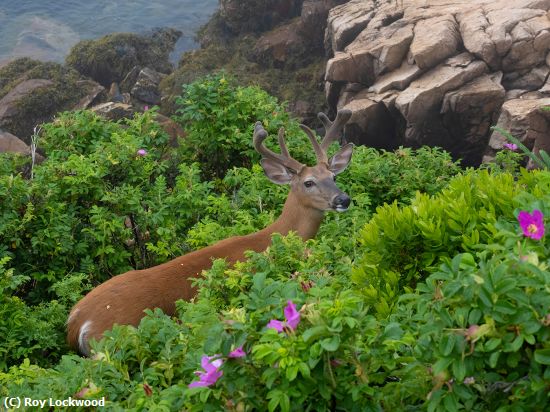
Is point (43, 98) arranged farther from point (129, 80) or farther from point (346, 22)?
point (346, 22)

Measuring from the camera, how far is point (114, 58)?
1775cm

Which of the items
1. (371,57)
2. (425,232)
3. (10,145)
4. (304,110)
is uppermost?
(425,232)

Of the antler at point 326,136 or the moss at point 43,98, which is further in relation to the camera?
the moss at point 43,98

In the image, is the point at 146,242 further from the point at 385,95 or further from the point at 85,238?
the point at 385,95

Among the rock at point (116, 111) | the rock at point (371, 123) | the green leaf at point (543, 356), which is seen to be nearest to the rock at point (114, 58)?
the rock at point (116, 111)

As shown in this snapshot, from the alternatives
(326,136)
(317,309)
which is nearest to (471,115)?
(326,136)

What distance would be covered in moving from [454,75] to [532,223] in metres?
9.35

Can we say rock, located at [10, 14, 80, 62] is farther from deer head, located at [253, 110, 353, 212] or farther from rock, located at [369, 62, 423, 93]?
deer head, located at [253, 110, 353, 212]

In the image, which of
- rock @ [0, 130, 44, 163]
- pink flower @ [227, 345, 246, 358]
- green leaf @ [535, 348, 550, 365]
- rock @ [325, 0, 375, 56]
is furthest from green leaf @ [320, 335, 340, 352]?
rock @ [325, 0, 375, 56]

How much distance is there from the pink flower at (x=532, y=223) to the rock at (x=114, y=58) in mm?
15852

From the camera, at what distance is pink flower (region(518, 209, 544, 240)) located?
2.58 m

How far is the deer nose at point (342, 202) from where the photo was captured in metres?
6.71

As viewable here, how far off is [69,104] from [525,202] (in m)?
14.3

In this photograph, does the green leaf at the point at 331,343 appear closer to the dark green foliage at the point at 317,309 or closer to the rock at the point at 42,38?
the dark green foliage at the point at 317,309
